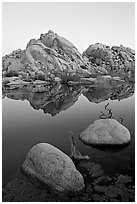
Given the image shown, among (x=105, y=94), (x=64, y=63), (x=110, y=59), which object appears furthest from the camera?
(x=110, y=59)

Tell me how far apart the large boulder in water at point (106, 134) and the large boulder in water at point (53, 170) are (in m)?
7.21

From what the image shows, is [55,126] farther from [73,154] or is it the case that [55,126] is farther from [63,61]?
[63,61]

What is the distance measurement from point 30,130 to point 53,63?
3233 inches

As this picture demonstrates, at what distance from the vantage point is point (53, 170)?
1502 centimetres

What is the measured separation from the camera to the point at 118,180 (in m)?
16.7

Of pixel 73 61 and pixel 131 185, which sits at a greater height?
pixel 73 61

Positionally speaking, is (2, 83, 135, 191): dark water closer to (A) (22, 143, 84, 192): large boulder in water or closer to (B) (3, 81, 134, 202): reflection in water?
(B) (3, 81, 134, 202): reflection in water

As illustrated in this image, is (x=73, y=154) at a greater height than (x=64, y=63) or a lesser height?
lesser

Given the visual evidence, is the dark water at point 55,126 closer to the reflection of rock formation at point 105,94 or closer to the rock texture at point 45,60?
the reflection of rock formation at point 105,94

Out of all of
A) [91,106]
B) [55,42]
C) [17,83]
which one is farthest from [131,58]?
[91,106]

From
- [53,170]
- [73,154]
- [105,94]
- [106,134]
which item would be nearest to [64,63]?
[105,94]

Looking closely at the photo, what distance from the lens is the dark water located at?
1998 centimetres

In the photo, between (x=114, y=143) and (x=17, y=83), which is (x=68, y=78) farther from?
(x=114, y=143)

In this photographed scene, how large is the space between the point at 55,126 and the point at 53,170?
16112 millimetres
